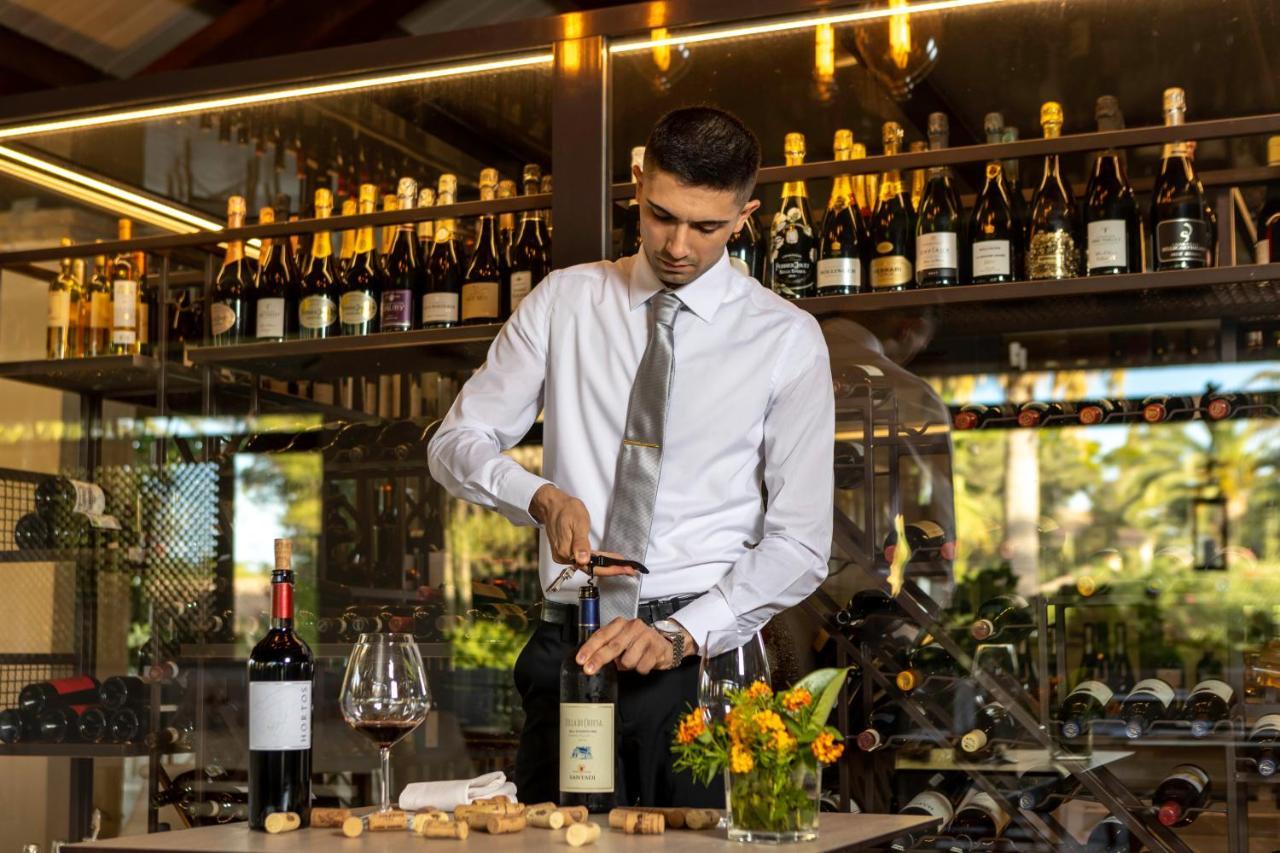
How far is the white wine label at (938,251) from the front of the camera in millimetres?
2916

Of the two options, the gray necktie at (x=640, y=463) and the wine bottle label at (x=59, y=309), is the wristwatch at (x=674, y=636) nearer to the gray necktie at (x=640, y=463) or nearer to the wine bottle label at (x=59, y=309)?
the gray necktie at (x=640, y=463)

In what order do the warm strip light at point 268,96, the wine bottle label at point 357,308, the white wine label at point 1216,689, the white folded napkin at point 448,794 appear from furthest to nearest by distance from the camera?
the wine bottle label at point 357,308
the warm strip light at point 268,96
the white wine label at point 1216,689
the white folded napkin at point 448,794

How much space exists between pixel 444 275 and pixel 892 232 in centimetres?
106

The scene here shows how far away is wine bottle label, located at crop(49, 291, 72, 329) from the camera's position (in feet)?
12.6

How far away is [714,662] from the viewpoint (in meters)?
1.40

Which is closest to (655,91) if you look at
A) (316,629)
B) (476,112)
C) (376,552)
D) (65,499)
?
(476,112)

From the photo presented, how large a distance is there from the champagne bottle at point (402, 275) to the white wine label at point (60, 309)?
3.18 ft

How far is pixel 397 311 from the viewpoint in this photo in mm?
3336

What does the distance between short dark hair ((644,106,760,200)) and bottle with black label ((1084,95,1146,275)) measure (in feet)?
3.73

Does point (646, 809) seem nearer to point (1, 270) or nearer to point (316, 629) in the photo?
point (316, 629)

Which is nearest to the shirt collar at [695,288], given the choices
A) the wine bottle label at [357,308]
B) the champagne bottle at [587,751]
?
the champagne bottle at [587,751]

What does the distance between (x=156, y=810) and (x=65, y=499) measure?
798 millimetres

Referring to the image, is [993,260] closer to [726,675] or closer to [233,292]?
[726,675]

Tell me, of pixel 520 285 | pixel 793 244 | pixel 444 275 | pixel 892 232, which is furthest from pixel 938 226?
pixel 444 275
